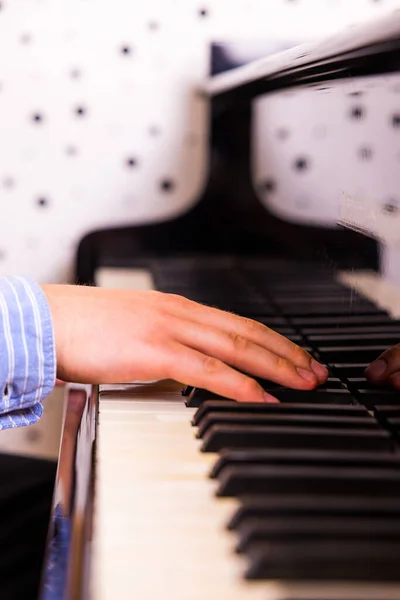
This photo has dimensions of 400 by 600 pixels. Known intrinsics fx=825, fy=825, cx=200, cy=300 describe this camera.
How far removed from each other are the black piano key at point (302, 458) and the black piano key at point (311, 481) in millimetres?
12

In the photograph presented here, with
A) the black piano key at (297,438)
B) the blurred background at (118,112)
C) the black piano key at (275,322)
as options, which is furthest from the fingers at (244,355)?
the blurred background at (118,112)

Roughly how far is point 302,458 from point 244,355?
18 cm

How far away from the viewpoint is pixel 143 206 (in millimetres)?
1988

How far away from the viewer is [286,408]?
0.81m

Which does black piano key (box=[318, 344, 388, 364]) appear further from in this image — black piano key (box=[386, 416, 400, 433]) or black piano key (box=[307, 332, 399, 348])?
black piano key (box=[386, 416, 400, 433])

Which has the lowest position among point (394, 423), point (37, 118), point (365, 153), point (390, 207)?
point (394, 423)

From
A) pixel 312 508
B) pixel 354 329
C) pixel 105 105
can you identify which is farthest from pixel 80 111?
pixel 312 508

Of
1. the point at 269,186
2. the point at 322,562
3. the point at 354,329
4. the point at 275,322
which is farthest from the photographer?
the point at 269,186

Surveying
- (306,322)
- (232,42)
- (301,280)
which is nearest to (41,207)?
(232,42)

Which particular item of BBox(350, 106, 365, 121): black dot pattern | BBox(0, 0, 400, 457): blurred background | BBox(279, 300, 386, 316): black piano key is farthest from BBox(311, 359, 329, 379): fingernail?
BBox(0, 0, 400, 457): blurred background

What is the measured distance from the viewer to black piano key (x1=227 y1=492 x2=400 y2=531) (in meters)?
0.60

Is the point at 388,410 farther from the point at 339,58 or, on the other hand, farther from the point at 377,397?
the point at 339,58

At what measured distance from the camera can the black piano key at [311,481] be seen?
25.2 inches

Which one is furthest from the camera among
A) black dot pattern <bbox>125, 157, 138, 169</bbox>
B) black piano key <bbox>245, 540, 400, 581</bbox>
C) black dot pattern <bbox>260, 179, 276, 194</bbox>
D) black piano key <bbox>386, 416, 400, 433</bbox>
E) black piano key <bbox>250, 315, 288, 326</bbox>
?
black dot pattern <bbox>125, 157, 138, 169</bbox>
